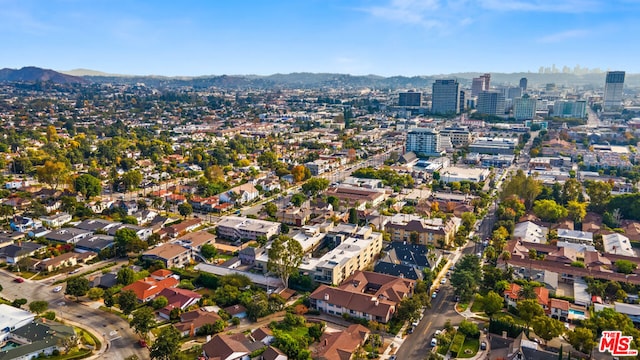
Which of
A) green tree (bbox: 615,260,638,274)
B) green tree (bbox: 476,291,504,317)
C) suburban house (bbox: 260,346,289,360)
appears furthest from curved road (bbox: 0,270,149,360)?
green tree (bbox: 615,260,638,274)

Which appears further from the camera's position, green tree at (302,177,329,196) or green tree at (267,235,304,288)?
green tree at (302,177,329,196)

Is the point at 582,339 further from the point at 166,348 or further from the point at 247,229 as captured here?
the point at 247,229

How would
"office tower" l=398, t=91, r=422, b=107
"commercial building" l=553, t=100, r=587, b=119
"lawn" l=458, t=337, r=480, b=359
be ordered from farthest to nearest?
"office tower" l=398, t=91, r=422, b=107 → "commercial building" l=553, t=100, r=587, b=119 → "lawn" l=458, t=337, r=480, b=359

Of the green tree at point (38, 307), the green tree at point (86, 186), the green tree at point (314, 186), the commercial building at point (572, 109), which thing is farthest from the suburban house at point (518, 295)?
the commercial building at point (572, 109)

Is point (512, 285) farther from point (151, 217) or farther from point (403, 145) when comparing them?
point (403, 145)

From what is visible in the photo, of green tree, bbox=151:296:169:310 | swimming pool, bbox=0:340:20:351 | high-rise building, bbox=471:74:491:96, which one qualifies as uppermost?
high-rise building, bbox=471:74:491:96

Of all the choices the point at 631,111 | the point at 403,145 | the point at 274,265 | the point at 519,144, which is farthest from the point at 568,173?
the point at 631,111

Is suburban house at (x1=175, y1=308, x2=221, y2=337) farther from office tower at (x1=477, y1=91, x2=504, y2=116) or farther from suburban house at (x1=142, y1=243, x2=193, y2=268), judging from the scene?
office tower at (x1=477, y1=91, x2=504, y2=116)

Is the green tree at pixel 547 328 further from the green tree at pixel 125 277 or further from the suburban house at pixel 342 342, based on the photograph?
the green tree at pixel 125 277
